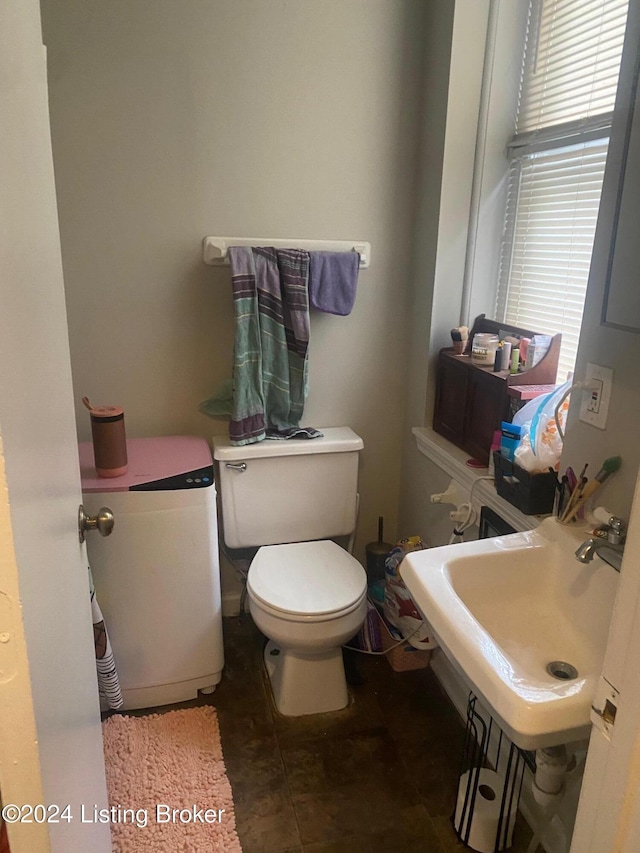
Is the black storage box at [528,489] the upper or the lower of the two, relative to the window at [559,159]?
lower

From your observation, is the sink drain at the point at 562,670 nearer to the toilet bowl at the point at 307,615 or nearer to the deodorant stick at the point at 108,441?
the toilet bowl at the point at 307,615

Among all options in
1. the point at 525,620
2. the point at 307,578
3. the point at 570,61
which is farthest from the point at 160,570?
the point at 570,61

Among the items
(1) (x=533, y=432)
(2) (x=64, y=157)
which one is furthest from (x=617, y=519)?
(2) (x=64, y=157)

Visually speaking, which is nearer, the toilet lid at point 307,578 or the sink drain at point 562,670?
the sink drain at point 562,670

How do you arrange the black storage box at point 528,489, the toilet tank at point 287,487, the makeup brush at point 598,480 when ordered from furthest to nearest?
1. the toilet tank at point 287,487
2. the black storage box at point 528,489
3. the makeup brush at point 598,480

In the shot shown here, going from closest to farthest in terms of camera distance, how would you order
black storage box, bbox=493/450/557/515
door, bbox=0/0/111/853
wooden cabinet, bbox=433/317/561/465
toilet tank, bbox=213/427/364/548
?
door, bbox=0/0/111/853 → black storage box, bbox=493/450/557/515 → wooden cabinet, bbox=433/317/561/465 → toilet tank, bbox=213/427/364/548

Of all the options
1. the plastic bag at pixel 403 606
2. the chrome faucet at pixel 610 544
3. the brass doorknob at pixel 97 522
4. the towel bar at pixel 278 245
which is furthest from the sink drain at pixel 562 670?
the towel bar at pixel 278 245

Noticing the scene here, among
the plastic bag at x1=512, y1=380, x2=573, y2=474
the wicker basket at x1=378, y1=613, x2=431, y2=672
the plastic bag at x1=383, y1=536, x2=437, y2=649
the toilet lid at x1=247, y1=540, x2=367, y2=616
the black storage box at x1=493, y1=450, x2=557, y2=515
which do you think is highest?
the plastic bag at x1=512, y1=380, x2=573, y2=474

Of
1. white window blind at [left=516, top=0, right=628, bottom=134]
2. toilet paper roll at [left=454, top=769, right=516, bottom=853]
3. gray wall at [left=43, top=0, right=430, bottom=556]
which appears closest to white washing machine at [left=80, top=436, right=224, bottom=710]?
gray wall at [left=43, top=0, right=430, bottom=556]

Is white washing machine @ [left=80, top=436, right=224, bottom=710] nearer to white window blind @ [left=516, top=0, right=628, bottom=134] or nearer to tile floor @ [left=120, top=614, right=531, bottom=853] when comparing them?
tile floor @ [left=120, top=614, right=531, bottom=853]

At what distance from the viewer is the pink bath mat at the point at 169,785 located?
59.6 inches

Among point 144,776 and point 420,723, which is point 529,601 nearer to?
point 420,723

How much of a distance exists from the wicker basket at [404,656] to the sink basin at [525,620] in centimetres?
83

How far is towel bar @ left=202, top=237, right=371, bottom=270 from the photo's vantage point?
191 centimetres
